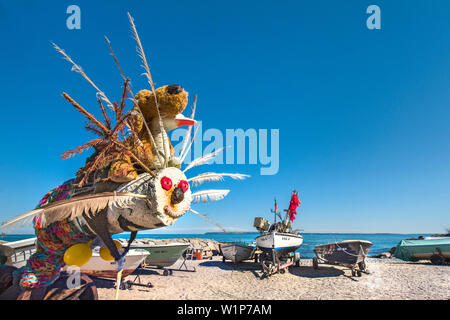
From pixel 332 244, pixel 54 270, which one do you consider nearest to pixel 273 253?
pixel 332 244

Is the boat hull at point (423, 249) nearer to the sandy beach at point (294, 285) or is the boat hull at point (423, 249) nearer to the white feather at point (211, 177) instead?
the sandy beach at point (294, 285)

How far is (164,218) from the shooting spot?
2533 mm

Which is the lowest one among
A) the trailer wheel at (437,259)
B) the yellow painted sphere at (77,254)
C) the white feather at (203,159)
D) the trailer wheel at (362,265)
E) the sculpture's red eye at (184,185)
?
the trailer wheel at (437,259)

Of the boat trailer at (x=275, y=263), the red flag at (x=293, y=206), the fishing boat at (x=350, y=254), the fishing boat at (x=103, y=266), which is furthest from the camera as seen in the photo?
the red flag at (x=293, y=206)

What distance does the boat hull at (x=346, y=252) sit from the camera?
1190cm

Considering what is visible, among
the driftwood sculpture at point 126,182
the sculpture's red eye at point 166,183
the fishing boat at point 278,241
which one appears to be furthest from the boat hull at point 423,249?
the sculpture's red eye at point 166,183

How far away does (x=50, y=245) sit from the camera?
3.48 metres

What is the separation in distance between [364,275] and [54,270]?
13.6m

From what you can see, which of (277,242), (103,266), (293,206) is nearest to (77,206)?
(103,266)

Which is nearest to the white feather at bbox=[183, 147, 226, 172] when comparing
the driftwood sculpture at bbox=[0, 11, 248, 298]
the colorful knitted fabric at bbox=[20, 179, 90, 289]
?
the driftwood sculpture at bbox=[0, 11, 248, 298]

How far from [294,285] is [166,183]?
9.96 meters

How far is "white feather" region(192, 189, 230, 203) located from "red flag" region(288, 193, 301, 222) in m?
11.7

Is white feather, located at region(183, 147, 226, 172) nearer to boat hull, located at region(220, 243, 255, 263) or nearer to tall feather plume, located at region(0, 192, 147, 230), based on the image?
tall feather plume, located at region(0, 192, 147, 230)

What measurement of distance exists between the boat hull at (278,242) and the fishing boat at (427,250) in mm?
9138
